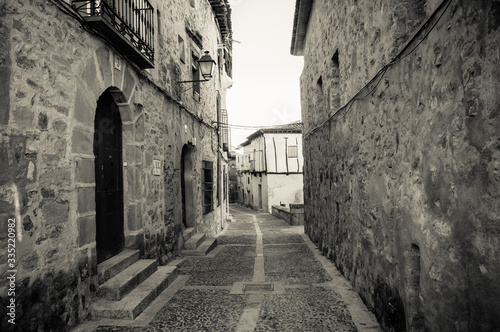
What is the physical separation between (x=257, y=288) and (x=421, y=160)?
3.43m

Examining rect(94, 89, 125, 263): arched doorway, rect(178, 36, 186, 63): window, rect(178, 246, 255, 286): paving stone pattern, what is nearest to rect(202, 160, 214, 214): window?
rect(178, 246, 255, 286): paving stone pattern

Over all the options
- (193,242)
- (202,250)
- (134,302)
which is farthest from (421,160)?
(193,242)

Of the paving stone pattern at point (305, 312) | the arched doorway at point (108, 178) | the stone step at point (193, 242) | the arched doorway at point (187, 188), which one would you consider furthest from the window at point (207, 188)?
the paving stone pattern at point (305, 312)

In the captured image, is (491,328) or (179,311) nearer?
(491,328)

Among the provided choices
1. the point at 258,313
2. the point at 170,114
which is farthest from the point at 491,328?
the point at 170,114

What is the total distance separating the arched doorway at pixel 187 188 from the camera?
9156 mm

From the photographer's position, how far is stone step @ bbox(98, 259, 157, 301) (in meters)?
4.04

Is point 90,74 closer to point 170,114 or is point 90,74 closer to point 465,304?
point 170,114

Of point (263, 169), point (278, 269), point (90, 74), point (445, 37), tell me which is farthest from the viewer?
point (263, 169)

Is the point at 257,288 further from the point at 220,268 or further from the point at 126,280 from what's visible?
the point at 126,280

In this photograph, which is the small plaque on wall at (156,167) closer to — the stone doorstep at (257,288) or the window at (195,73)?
the stone doorstep at (257,288)

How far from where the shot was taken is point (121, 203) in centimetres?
534

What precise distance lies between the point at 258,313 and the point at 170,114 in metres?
4.55

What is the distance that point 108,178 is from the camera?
4918mm
